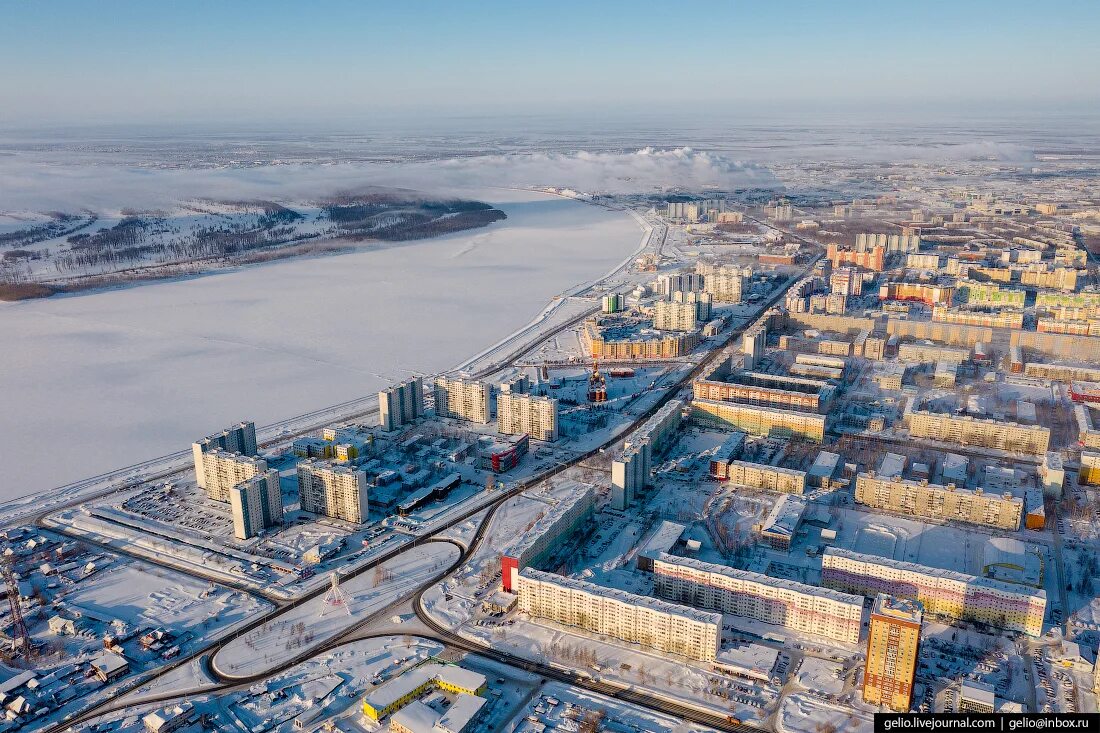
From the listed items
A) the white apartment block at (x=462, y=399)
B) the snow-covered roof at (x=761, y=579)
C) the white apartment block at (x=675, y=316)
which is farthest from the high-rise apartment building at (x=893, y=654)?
the white apartment block at (x=675, y=316)

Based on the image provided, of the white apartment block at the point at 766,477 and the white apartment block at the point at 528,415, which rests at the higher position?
the white apartment block at the point at 528,415

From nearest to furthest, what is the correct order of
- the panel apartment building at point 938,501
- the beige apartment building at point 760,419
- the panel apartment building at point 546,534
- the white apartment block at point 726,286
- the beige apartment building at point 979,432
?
the panel apartment building at point 546,534 < the panel apartment building at point 938,501 < the beige apartment building at point 979,432 < the beige apartment building at point 760,419 < the white apartment block at point 726,286

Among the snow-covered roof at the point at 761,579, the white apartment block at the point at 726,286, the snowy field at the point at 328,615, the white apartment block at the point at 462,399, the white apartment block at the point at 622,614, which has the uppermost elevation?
the white apartment block at the point at 726,286

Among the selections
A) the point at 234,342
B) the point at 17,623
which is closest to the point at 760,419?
the point at 17,623

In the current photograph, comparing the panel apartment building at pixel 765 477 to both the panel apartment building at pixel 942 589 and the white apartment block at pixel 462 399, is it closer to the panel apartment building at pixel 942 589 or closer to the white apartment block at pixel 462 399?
the panel apartment building at pixel 942 589

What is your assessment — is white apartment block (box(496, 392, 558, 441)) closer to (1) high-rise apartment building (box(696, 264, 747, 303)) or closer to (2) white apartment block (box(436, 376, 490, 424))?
(2) white apartment block (box(436, 376, 490, 424))

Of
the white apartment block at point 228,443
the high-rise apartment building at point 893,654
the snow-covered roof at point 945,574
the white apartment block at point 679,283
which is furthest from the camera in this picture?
the white apartment block at point 679,283

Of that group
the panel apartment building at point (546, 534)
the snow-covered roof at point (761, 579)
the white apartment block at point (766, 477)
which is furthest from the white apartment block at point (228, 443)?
the white apartment block at point (766, 477)

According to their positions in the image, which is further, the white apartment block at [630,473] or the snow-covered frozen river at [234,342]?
the snow-covered frozen river at [234,342]
